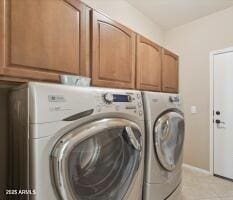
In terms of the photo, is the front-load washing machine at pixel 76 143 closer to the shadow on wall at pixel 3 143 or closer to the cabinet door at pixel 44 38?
the cabinet door at pixel 44 38

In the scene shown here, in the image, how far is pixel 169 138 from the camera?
1.52 m

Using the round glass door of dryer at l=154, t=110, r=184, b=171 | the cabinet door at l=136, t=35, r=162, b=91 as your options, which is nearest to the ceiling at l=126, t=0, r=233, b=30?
the cabinet door at l=136, t=35, r=162, b=91

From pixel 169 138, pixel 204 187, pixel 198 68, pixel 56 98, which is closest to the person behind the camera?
pixel 56 98

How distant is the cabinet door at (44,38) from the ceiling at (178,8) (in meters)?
1.83

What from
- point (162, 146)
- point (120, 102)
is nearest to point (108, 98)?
point (120, 102)

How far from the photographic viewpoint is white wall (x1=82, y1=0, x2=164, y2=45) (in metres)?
2.28

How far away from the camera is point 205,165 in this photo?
292 cm

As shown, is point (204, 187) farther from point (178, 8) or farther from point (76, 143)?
point (178, 8)

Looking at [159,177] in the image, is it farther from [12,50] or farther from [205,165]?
[205,165]

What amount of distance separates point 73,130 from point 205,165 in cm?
281

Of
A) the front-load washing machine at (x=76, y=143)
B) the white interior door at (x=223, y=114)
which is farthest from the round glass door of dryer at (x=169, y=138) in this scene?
the white interior door at (x=223, y=114)

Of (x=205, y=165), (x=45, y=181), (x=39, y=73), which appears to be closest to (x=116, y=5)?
(x=39, y=73)

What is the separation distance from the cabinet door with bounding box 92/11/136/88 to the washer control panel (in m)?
0.27

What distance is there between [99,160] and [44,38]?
71cm
